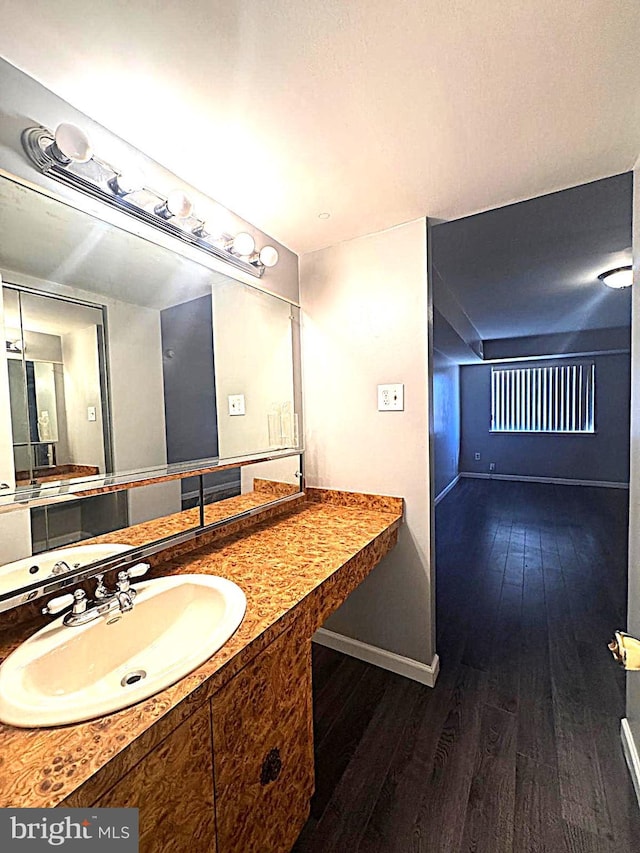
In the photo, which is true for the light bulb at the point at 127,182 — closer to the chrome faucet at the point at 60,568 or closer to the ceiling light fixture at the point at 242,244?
the ceiling light fixture at the point at 242,244

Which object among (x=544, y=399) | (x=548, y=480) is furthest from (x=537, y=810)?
(x=544, y=399)

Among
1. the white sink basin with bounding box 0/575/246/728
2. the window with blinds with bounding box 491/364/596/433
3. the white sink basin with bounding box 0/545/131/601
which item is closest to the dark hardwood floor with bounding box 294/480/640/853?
the white sink basin with bounding box 0/575/246/728

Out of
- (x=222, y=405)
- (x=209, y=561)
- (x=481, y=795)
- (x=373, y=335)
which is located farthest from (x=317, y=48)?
(x=481, y=795)

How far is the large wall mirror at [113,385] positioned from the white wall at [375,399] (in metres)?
0.34

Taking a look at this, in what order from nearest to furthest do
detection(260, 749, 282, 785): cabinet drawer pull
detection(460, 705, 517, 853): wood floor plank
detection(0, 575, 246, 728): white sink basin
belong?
detection(0, 575, 246, 728): white sink basin, detection(260, 749, 282, 785): cabinet drawer pull, detection(460, 705, 517, 853): wood floor plank

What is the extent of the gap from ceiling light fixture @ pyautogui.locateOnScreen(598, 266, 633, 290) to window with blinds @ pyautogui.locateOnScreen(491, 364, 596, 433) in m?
3.87

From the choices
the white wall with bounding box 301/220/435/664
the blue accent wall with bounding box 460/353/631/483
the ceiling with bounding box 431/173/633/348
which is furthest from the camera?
the blue accent wall with bounding box 460/353/631/483

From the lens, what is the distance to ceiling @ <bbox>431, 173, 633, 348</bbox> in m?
1.85

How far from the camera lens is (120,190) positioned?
112 cm

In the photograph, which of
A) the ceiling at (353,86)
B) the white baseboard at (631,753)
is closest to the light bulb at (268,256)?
the ceiling at (353,86)

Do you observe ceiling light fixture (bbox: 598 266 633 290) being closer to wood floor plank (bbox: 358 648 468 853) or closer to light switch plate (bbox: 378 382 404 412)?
light switch plate (bbox: 378 382 404 412)

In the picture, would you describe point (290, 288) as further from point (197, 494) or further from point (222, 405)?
point (197, 494)

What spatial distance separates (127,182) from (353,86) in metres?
0.70

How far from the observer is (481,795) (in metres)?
1.24
